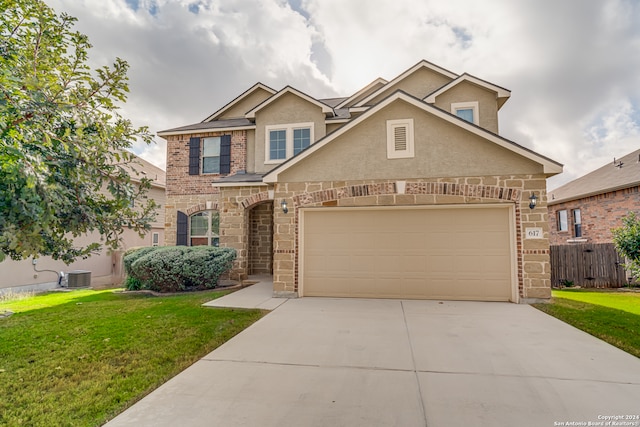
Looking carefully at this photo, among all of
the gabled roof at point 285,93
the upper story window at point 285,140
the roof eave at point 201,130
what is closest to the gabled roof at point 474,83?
the gabled roof at point 285,93

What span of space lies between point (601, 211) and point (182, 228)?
65.4ft

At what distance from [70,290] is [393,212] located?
1329 cm

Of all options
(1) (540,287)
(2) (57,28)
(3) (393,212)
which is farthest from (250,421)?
(1) (540,287)

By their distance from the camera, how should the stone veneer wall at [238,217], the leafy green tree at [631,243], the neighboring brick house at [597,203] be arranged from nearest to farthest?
the leafy green tree at [631,243]
the stone veneer wall at [238,217]
the neighboring brick house at [597,203]

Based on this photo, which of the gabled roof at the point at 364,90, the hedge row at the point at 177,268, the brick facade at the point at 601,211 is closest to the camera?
the hedge row at the point at 177,268

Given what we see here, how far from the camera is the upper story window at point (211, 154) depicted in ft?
43.8

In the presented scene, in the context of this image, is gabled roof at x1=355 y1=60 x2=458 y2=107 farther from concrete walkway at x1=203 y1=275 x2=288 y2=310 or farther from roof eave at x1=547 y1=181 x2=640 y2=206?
roof eave at x1=547 y1=181 x2=640 y2=206

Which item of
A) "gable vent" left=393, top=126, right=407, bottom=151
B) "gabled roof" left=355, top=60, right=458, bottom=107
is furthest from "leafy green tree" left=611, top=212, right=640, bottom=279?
"gabled roof" left=355, top=60, right=458, bottom=107

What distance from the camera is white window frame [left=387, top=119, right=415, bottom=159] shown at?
815cm

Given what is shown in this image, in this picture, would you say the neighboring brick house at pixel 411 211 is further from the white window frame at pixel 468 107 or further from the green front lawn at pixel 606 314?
the white window frame at pixel 468 107

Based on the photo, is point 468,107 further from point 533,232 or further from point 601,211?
point 601,211

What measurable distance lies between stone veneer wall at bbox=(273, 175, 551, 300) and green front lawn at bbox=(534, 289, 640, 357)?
736 millimetres

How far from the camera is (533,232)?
25.1ft

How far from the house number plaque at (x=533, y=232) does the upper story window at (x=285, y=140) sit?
8.14m
